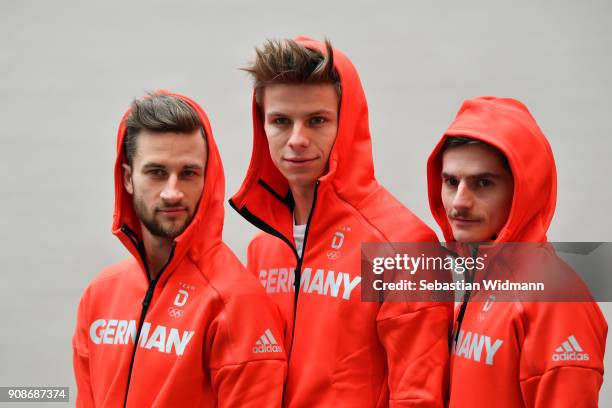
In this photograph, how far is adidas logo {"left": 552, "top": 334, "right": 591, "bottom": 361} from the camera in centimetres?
236

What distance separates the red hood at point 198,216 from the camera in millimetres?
2814

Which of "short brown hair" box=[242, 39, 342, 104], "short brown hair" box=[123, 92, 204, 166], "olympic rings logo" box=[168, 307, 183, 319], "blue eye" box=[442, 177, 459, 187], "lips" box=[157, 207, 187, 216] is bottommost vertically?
"olympic rings logo" box=[168, 307, 183, 319]

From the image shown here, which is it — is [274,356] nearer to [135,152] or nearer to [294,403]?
[294,403]

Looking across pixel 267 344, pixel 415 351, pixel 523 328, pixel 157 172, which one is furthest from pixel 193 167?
pixel 523 328

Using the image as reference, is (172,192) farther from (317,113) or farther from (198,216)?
(317,113)

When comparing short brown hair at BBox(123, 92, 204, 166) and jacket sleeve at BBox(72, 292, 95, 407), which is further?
jacket sleeve at BBox(72, 292, 95, 407)

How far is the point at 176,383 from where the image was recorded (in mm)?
2693

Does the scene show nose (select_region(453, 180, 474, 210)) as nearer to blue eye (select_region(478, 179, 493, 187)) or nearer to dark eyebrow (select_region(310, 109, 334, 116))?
blue eye (select_region(478, 179, 493, 187))

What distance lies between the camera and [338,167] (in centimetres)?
285

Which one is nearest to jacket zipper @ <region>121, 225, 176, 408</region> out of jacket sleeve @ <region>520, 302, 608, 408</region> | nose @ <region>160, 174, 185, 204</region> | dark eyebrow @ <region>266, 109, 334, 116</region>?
nose @ <region>160, 174, 185, 204</region>

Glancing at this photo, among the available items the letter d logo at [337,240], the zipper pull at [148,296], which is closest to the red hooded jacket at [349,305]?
the letter d logo at [337,240]

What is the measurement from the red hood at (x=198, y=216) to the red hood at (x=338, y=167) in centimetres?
14

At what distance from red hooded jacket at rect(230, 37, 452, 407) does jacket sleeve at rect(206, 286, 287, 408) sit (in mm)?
84

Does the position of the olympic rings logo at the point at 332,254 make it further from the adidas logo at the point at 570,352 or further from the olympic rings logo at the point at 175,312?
the adidas logo at the point at 570,352
